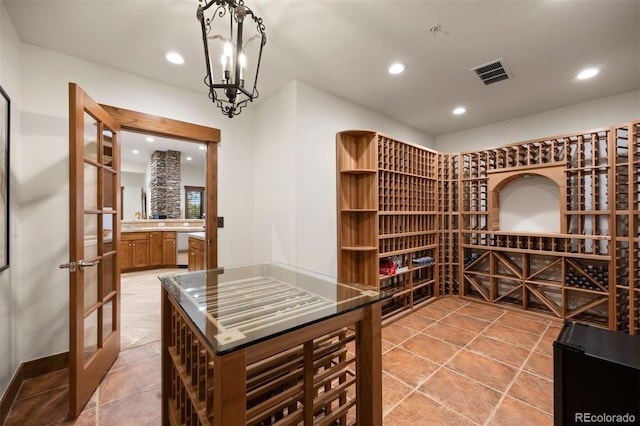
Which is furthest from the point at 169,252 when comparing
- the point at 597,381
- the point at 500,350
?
the point at 597,381

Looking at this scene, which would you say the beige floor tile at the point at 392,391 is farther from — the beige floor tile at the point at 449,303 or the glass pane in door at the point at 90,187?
the glass pane in door at the point at 90,187

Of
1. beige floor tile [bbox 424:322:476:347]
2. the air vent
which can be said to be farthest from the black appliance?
the air vent

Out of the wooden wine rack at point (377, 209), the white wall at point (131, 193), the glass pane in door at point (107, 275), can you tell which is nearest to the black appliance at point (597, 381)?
the wooden wine rack at point (377, 209)

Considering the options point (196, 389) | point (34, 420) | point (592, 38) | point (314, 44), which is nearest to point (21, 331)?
point (34, 420)

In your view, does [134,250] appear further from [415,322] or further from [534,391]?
[534,391]

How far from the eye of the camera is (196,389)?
118 cm

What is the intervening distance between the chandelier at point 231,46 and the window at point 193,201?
22.1ft

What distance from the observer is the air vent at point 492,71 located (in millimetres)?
2490

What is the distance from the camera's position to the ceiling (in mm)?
1793

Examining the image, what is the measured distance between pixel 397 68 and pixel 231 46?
Result: 1836 millimetres

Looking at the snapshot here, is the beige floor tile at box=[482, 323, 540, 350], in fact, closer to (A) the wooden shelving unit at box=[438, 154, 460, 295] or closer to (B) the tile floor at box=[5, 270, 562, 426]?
(B) the tile floor at box=[5, 270, 562, 426]

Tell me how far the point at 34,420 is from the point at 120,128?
2.27 meters

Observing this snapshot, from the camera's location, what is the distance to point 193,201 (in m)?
9.07

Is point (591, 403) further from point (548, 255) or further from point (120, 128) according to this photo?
point (120, 128)
